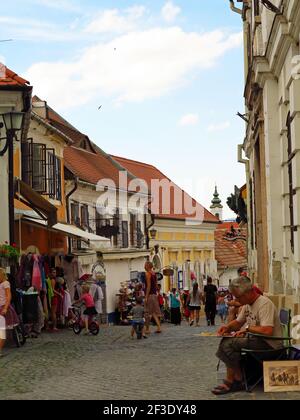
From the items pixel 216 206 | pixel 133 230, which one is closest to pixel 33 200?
pixel 133 230

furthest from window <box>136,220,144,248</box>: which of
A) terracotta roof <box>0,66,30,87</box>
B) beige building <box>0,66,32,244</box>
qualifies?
beige building <box>0,66,32,244</box>

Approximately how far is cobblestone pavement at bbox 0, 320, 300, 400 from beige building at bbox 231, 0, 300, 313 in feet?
5.68

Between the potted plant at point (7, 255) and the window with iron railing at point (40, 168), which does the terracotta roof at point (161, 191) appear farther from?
the potted plant at point (7, 255)

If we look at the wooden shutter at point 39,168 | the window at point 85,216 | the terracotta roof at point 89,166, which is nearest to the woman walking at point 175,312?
the window at point 85,216

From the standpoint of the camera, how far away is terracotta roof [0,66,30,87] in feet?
63.9

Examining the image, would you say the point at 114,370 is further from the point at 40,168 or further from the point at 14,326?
the point at 40,168

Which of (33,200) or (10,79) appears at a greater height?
(10,79)

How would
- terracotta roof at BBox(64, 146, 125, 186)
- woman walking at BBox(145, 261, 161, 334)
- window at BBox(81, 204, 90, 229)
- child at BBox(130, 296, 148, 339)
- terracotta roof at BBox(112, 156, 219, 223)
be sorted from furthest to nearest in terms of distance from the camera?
terracotta roof at BBox(112, 156, 219, 223) → terracotta roof at BBox(64, 146, 125, 186) → window at BBox(81, 204, 90, 229) → woman walking at BBox(145, 261, 161, 334) → child at BBox(130, 296, 148, 339)

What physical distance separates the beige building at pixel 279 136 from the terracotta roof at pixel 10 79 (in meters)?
5.30

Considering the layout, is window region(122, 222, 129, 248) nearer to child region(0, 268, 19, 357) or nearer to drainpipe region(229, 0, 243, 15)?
Answer: drainpipe region(229, 0, 243, 15)

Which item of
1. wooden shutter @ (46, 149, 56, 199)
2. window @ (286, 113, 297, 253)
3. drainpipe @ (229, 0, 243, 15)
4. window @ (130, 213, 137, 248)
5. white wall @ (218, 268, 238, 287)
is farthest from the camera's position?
white wall @ (218, 268, 238, 287)

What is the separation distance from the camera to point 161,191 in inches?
2210

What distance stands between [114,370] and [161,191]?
44.1m
